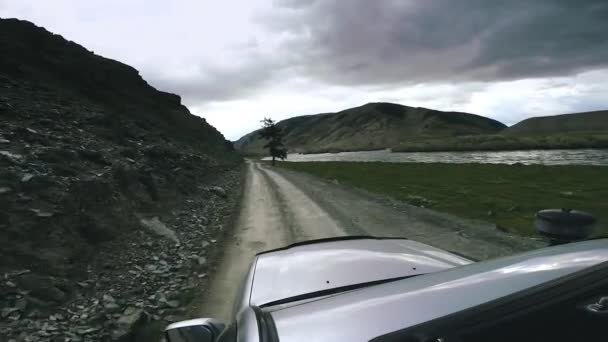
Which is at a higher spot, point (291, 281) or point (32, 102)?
point (32, 102)

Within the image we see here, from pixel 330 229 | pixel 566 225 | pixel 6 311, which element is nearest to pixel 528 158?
pixel 330 229

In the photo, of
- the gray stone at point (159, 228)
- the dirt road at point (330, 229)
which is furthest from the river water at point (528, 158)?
the gray stone at point (159, 228)

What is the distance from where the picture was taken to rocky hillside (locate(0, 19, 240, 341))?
5.13m

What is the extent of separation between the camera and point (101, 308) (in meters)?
5.38

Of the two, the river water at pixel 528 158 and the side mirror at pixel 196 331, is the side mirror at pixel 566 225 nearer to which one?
the side mirror at pixel 196 331

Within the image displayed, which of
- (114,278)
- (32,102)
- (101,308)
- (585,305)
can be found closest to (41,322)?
(101,308)

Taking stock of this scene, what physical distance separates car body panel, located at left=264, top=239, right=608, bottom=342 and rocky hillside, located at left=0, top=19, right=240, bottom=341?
14.6 ft

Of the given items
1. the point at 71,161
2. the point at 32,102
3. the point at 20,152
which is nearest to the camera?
the point at 20,152

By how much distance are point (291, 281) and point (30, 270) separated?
532 cm

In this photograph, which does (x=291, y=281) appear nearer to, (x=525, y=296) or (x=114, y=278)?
(x=525, y=296)

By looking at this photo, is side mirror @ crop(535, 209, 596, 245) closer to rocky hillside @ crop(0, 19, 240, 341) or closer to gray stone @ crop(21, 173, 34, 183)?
rocky hillside @ crop(0, 19, 240, 341)

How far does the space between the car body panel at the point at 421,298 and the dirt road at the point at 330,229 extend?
413 cm

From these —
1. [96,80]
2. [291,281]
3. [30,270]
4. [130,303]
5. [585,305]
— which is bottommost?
[130,303]

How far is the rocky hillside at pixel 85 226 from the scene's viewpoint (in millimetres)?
5129
